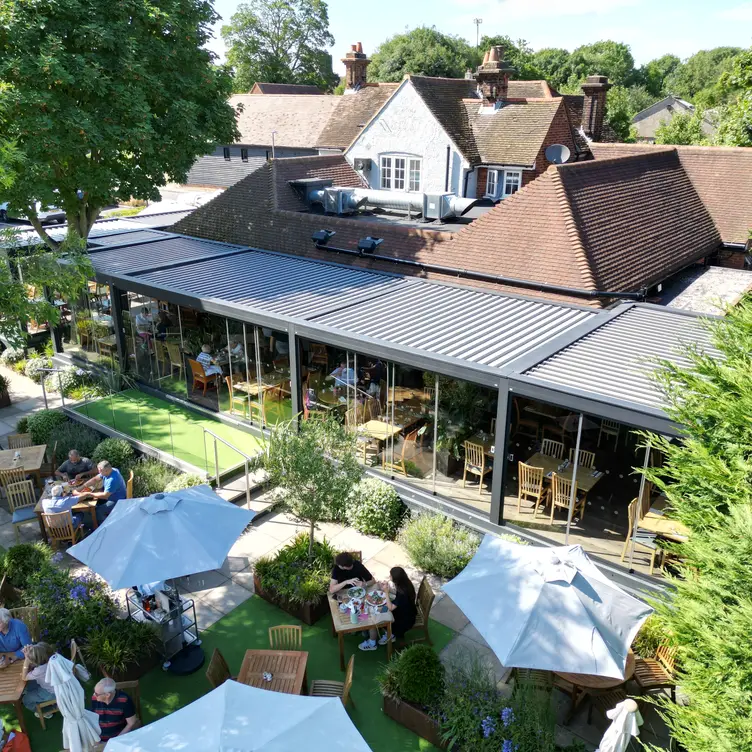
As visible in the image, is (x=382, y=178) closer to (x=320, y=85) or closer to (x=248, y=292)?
(x=248, y=292)

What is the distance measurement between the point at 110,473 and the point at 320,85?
257 ft

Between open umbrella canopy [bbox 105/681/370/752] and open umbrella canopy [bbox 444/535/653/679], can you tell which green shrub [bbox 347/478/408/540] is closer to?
open umbrella canopy [bbox 444/535/653/679]

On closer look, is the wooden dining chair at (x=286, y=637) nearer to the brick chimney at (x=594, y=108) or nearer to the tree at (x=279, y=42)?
the brick chimney at (x=594, y=108)

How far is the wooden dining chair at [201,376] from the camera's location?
16.1 meters

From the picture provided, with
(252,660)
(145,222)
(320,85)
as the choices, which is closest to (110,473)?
(252,660)

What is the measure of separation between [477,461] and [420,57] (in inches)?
2572

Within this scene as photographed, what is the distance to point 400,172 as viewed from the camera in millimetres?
29422

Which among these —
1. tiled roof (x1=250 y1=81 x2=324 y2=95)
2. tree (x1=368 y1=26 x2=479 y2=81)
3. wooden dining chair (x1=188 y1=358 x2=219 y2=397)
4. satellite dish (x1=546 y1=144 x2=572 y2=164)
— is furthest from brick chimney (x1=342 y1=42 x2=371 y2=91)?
wooden dining chair (x1=188 y1=358 x2=219 y2=397)

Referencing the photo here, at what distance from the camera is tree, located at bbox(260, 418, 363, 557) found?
31.7ft

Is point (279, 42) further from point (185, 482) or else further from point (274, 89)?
point (185, 482)

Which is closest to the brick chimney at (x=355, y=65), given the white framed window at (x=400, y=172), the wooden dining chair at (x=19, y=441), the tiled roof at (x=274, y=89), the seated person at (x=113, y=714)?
the white framed window at (x=400, y=172)

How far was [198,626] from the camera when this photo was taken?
9930 millimetres

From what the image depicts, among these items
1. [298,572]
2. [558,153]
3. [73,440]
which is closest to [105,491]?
[73,440]

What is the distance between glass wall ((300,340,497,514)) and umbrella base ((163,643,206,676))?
454 cm
